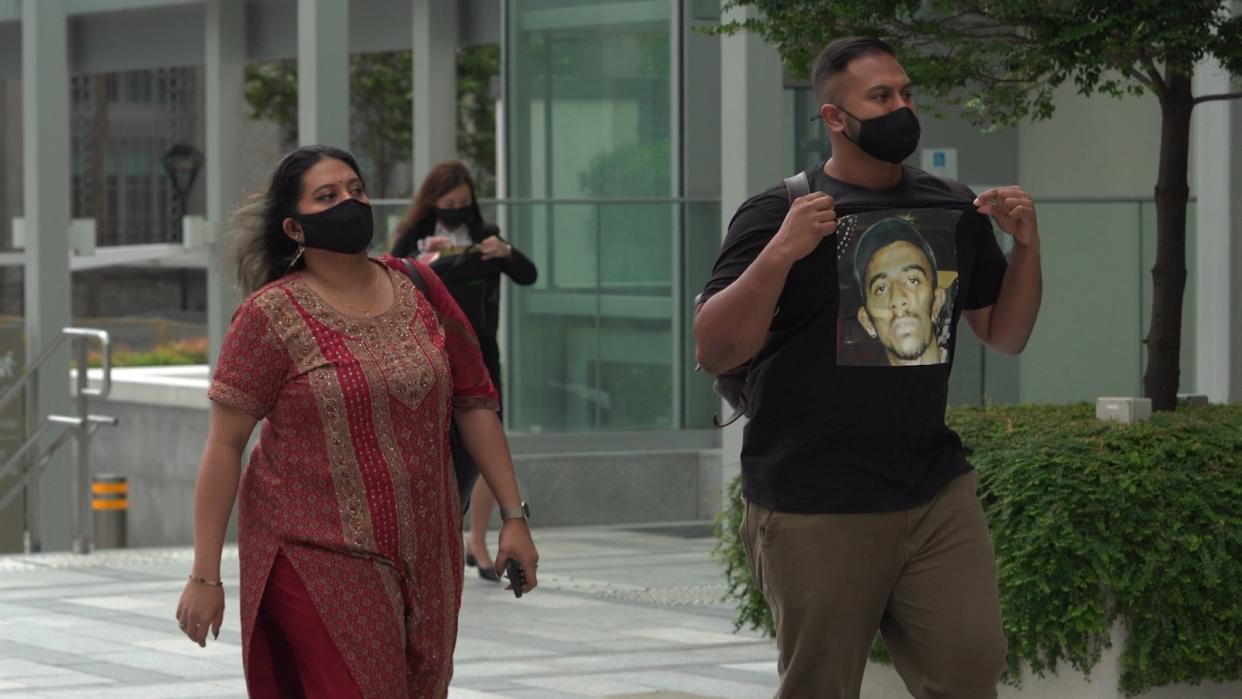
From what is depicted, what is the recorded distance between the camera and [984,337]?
494cm

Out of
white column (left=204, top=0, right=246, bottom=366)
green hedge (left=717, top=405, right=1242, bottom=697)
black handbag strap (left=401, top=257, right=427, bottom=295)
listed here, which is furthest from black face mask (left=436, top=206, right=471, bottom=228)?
white column (left=204, top=0, right=246, bottom=366)

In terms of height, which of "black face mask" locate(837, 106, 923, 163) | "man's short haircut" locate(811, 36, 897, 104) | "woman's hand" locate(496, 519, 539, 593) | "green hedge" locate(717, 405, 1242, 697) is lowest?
"green hedge" locate(717, 405, 1242, 697)

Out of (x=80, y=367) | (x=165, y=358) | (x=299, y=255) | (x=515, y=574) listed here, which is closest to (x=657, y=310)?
(x=80, y=367)

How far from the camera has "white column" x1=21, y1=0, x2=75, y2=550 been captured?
619 inches

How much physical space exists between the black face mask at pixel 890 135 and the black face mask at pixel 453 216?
5.52 metres

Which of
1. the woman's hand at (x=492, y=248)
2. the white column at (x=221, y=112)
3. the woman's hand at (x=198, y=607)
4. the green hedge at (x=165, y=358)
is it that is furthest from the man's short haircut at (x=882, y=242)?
the green hedge at (x=165, y=358)

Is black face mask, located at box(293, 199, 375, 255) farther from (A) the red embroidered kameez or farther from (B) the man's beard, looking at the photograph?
(B) the man's beard

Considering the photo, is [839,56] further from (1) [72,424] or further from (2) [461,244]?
(1) [72,424]

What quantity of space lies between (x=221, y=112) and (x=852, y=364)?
58.6ft

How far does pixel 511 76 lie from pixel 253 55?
24.1ft

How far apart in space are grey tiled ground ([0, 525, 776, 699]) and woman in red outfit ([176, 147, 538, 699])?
301 cm

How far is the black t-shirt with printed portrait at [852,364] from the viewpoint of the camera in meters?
4.57

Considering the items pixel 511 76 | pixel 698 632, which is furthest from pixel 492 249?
pixel 511 76

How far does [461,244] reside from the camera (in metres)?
10.1
